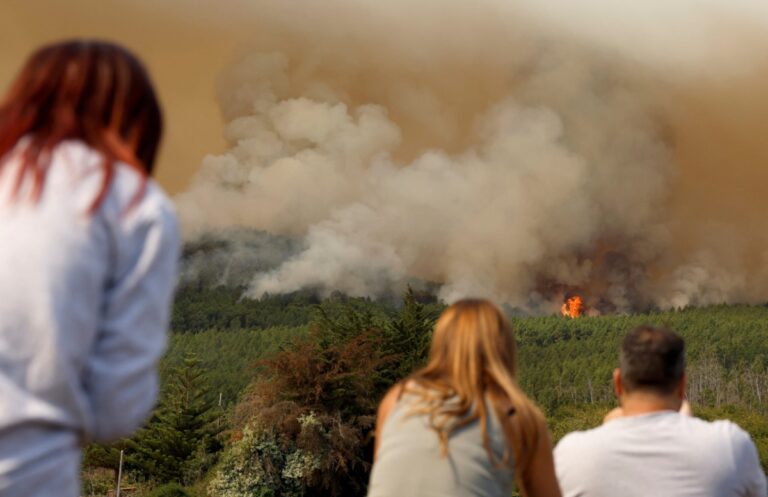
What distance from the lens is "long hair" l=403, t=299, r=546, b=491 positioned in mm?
3383

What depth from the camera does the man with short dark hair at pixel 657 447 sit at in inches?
154

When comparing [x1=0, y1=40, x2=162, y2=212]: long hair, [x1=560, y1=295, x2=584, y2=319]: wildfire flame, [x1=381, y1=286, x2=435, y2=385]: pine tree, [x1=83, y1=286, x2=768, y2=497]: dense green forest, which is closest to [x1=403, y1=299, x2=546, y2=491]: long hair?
[x1=83, y1=286, x2=768, y2=497]: dense green forest

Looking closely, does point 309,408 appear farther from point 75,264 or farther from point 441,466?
point 75,264

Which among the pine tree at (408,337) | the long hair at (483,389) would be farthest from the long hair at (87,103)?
the pine tree at (408,337)

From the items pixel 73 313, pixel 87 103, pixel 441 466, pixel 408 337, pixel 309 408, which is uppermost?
pixel 87 103

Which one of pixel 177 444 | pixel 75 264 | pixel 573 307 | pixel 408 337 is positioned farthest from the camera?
pixel 573 307

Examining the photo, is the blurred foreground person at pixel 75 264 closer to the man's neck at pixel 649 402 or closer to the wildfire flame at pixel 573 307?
the man's neck at pixel 649 402

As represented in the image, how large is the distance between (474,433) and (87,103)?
5.16 ft

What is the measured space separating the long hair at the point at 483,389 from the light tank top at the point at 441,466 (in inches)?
0.8

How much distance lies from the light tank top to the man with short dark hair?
645mm

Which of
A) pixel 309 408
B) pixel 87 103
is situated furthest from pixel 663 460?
pixel 309 408

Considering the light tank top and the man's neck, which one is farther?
the man's neck

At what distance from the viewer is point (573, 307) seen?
190m

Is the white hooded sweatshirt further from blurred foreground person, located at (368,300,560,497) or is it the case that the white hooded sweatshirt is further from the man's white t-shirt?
the man's white t-shirt
